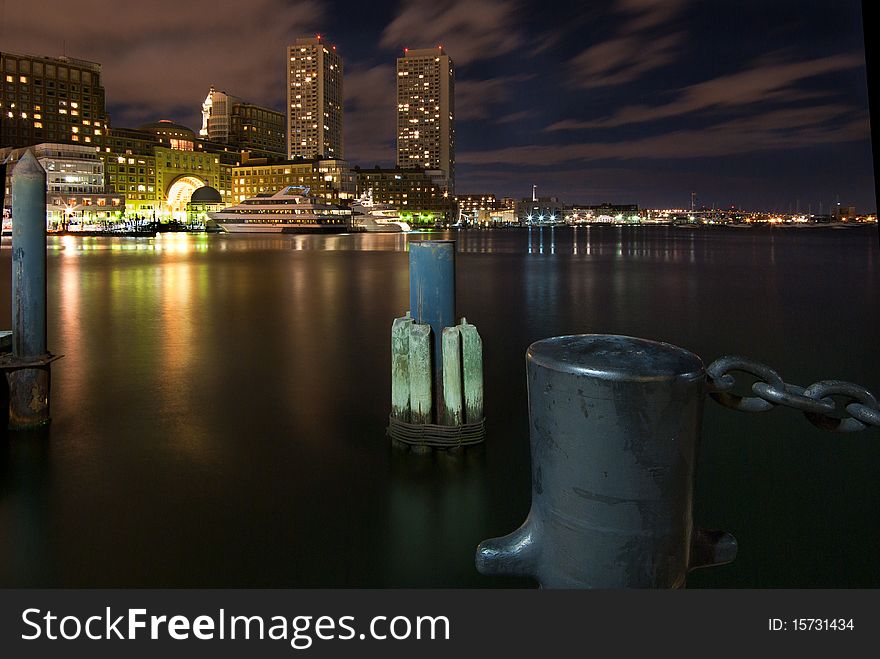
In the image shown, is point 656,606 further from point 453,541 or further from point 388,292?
point 388,292

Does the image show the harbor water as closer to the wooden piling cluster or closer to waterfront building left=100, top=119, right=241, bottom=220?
the wooden piling cluster

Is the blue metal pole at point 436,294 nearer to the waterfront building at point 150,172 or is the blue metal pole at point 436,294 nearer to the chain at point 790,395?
the chain at point 790,395

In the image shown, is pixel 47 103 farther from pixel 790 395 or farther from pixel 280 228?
pixel 790 395

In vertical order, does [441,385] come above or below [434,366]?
below

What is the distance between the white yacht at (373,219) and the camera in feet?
525

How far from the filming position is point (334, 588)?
470cm

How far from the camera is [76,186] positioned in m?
146

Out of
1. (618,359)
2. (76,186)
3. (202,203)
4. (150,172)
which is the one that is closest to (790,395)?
(618,359)

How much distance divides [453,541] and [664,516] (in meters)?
3.34

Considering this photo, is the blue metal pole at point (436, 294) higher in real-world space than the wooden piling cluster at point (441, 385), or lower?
higher

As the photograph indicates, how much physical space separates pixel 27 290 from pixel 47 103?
662 feet

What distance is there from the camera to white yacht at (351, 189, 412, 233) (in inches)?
6294

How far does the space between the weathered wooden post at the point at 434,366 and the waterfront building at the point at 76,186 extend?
5686 inches

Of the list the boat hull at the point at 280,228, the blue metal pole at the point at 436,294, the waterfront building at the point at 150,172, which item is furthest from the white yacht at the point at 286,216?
the blue metal pole at the point at 436,294
